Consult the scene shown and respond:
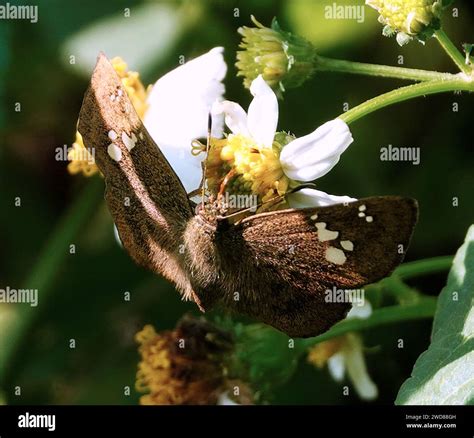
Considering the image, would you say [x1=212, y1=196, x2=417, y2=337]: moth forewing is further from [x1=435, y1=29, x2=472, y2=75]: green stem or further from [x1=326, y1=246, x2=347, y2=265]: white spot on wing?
[x1=435, y1=29, x2=472, y2=75]: green stem

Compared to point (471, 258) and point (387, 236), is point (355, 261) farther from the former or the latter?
point (471, 258)

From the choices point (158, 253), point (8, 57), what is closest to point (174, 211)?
point (158, 253)

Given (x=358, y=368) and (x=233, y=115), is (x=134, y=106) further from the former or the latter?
(x=358, y=368)

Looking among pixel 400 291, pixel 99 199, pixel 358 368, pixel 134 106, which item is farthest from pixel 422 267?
pixel 99 199

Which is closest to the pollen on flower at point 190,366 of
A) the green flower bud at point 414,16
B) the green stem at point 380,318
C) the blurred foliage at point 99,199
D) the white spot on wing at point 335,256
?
the green stem at point 380,318

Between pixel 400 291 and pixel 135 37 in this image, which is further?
pixel 135 37

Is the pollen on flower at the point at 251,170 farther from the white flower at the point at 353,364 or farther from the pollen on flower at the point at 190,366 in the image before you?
the white flower at the point at 353,364

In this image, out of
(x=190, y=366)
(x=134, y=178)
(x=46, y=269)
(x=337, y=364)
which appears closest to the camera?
(x=134, y=178)
